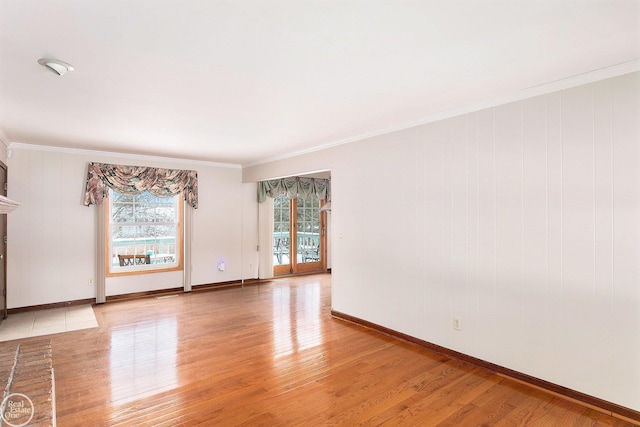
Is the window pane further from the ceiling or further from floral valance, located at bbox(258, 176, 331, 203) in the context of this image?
the ceiling

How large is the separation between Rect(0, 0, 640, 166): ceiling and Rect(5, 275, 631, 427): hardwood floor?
2.41m

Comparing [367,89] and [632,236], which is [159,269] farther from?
[632,236]

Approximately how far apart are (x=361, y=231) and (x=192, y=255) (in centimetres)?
358

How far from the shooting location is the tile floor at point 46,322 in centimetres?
416

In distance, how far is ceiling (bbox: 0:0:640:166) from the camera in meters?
1.79

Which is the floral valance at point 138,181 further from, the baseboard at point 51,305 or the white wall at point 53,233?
the baseboard at point 51,305

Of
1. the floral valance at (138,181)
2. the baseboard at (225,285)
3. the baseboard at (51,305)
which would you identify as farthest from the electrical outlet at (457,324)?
the baseboard at (51,305)

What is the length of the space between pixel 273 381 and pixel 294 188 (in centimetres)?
503

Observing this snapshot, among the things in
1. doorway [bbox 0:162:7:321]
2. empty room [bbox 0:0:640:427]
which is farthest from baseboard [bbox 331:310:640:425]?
doorway [bbox 0:162:7:321]

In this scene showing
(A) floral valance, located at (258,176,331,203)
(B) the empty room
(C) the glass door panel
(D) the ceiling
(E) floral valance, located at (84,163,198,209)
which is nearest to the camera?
(D) the ceiling

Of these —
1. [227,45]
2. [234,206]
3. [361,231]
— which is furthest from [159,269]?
[227,45]

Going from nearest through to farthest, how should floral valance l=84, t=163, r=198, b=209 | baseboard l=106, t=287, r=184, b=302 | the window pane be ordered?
floral valance l=84, t=163, r=198, b=209 < baseboard l=106, t=287, r=184, b=302 < the window pane

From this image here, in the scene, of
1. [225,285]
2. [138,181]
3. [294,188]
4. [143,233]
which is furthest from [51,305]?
[294,188]

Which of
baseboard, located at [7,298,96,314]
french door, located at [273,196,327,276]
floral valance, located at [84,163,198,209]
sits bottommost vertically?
baseboard, located at [7,298,96,314]
